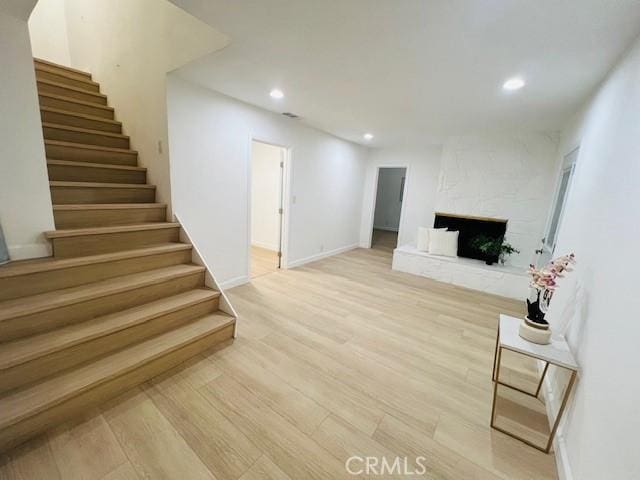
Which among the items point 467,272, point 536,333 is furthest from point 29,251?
point 467,272

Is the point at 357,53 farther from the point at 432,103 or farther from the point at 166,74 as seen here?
the point at 166,74

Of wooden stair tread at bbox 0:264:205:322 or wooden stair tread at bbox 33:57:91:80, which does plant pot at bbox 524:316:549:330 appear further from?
wooden stair tread at bbox 33:57:91:80

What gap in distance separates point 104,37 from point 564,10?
459 centimetres

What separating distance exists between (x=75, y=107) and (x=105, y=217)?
170 centimetres

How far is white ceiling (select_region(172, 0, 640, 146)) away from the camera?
145 centimetres

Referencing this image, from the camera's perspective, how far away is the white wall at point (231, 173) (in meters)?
2.79

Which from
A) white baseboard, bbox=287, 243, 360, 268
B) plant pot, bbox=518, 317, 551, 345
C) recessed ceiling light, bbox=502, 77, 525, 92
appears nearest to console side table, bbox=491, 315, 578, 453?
plant pot, bbox=518, 317, 551, 345

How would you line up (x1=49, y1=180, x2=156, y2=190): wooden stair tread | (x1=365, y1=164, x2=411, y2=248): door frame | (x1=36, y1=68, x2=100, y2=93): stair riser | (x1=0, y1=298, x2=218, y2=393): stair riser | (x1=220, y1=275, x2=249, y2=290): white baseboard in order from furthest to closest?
(x1=365, y1=164, x2=411, y2=248): door frame
(x1=220, y1=275, x2=249, y2=290): white baseboard
(x1=36, y1=68, x2=100, y2=93): stair riser
(x1=49, y1=180, x2=156, y2=190): wooden stair tread
(x1=0, y1=298, x2=218, y2=393): stair riser

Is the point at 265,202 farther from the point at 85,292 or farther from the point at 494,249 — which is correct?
the point at 494,249

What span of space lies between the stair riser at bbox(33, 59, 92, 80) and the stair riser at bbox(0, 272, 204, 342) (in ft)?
10.5

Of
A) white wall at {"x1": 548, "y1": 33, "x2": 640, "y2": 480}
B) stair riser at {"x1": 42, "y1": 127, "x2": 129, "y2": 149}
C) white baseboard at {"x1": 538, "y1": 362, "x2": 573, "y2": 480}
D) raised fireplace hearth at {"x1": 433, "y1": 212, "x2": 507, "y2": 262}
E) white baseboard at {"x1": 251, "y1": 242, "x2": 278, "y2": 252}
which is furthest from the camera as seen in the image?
white baseboard at {"x1": 251, "y1": 242, "x2": 278, "y2": 252}

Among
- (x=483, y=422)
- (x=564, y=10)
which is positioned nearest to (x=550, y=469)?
(x=483, y=422)

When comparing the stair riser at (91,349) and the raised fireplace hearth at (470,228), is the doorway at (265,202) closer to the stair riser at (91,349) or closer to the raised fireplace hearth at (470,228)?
the stair riser at (91,349)

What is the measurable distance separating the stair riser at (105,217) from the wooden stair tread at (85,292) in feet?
2.10
